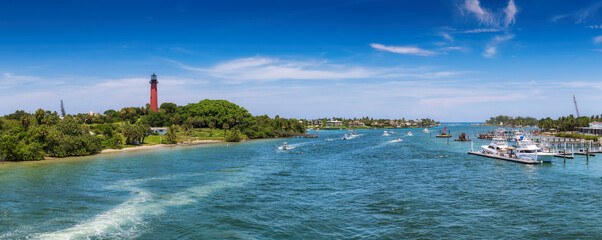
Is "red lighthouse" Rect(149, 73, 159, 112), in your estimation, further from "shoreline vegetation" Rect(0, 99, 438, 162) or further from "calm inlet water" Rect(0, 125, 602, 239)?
"calm inlet water" Rect(0, 125, 602, 239)

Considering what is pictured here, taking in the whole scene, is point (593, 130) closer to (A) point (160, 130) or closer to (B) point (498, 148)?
(B) point (498, 148)

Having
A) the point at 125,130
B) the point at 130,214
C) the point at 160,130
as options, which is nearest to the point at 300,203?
the point at 130,214

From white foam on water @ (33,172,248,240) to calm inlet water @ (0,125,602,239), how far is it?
9cm

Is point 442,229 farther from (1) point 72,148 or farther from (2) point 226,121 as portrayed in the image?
(2) point 226,121

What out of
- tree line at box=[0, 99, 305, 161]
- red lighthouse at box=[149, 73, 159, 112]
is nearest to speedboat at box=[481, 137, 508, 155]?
tree line at box=[0, 99, 305, 161]

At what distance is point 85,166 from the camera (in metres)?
60.5

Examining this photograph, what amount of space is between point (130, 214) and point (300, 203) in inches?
600

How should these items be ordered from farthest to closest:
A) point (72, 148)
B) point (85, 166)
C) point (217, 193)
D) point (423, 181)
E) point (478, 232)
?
point (72, 148) < point (85, 166) < point (423, 181) < point (217, 193) < point (478, 232)

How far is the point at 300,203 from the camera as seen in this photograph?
33375mm

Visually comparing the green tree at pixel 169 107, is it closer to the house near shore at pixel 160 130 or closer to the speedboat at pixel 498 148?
the house near shore at pixel 160 130

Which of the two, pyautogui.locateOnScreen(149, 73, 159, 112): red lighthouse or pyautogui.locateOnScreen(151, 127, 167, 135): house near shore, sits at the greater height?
pyautogui.locateOnScreen(149, 73, 159, 112): red lighthouse

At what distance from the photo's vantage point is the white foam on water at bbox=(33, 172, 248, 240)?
24.2 metres

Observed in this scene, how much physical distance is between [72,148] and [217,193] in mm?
56903

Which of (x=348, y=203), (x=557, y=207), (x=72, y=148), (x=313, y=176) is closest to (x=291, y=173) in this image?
(x=313, y=176)
